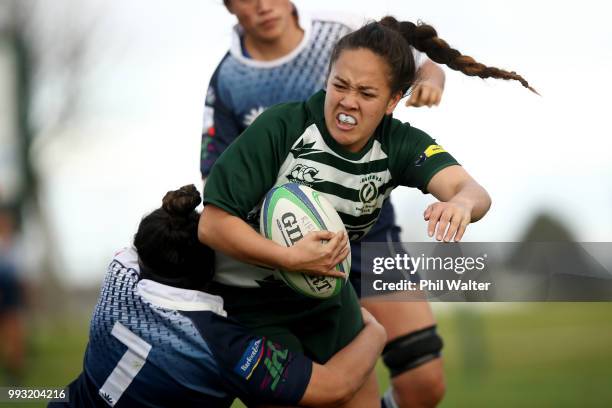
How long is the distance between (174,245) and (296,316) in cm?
Answer: 49

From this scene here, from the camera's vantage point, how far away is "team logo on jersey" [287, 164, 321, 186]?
8.77 ft

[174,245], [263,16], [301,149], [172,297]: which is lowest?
[172,297]

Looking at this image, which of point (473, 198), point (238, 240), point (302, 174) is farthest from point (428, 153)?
point (238, 240)

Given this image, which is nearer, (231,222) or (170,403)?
(231,222)

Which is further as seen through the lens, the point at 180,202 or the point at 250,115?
the point at 250,115

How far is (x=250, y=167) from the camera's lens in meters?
2.55

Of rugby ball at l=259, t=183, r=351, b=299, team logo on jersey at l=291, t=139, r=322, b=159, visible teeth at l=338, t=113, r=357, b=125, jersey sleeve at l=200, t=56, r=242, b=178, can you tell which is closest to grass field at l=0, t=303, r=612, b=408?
jersey sleeve at l=200, t=56, r=242, b=178

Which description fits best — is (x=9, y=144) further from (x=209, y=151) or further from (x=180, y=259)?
(x=180, y=259)

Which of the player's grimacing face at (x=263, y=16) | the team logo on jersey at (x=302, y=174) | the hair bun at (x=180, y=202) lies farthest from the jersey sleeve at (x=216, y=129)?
the team logo on jersey at (x=302, y=174)

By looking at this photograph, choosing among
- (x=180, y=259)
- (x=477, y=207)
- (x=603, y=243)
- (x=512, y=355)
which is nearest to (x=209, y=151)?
(x=180, y=259)

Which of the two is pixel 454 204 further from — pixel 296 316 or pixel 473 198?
pixel 296 316

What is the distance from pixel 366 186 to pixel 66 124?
270 cm

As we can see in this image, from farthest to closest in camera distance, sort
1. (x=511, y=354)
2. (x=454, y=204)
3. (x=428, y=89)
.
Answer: (x=511, y=354)
(x=428, y=89)
(x=454, y=204)

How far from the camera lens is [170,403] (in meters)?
2.69
